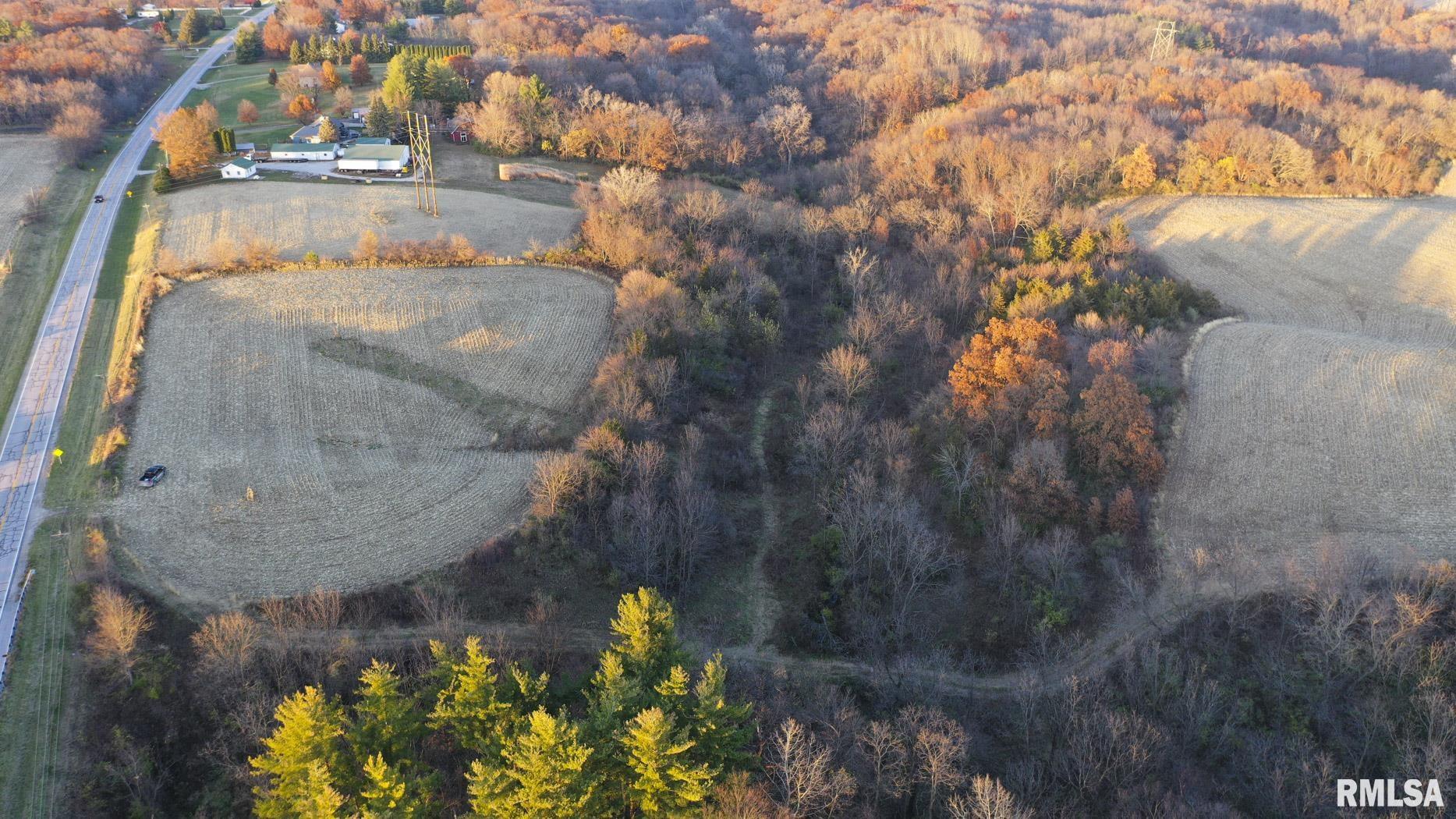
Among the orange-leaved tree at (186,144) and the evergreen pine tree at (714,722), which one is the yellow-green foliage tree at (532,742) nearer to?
the evergreen pine tree at (714,722)


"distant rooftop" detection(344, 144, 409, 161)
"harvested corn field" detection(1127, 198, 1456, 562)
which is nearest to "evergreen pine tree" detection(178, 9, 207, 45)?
"distant rooftop" detection(344, 144, 409, 161)

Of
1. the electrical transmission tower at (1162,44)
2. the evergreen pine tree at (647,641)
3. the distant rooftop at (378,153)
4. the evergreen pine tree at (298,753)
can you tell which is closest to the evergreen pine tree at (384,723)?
the evergreen pine tree at (298,753)

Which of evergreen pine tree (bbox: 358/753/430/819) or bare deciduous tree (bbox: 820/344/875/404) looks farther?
bare deciduous tree (bbox: 820/344/875/404)

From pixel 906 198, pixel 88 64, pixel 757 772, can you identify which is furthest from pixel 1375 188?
pixel 88 64

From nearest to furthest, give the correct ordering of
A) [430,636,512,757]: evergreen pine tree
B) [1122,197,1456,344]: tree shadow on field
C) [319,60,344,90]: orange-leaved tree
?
[430,636,512,757]: evergreen pine tree
[1122,197,1456,344]: tree shadow on field
[319,60,344,90]: orange-leaved tree

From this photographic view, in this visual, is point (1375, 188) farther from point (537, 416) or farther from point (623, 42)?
point (623, 42)

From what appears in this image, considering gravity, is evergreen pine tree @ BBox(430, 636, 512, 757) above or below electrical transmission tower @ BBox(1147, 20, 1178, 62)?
below

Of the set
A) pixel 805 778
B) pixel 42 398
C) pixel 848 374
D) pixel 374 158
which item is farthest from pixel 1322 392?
pixel 374 158

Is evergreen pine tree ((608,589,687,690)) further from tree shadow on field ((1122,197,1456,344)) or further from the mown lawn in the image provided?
the mown lawn
